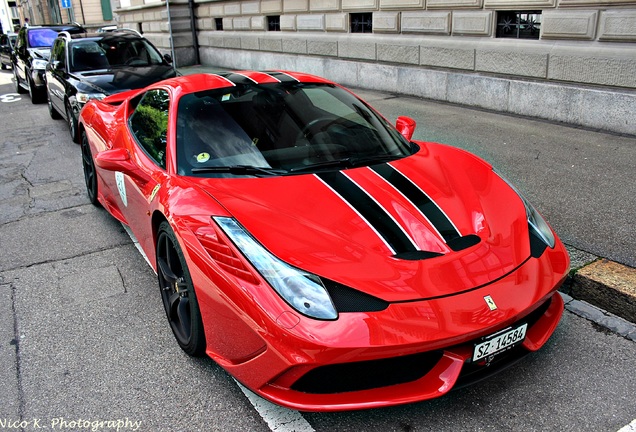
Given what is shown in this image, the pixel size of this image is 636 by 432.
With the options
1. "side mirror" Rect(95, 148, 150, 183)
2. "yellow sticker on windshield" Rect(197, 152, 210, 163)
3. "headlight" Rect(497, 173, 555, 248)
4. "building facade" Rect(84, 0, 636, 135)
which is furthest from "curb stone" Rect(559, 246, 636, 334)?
"building facade" Rect(84, 0, 636, 135)

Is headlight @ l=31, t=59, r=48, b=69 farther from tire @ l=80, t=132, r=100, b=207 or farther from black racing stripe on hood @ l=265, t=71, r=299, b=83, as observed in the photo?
black racing stripe on hood @ l=265, t=71, r=299, b=83

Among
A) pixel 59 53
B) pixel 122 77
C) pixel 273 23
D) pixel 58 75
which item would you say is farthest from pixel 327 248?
pixel 273 23

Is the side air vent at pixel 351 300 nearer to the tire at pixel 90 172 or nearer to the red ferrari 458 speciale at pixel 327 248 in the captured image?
the red ferrari 458 speciale at pixel 327 248

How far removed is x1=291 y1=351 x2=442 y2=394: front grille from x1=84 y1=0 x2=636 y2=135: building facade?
6063 mm

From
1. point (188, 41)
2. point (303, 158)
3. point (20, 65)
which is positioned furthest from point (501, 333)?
point (188, 41)

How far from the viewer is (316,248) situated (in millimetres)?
2521

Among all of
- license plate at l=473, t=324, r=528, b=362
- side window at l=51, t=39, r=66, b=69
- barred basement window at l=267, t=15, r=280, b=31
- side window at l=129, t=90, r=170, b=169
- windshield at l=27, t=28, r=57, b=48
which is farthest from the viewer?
barred basement window at l=267, t=15, r=280, b=31

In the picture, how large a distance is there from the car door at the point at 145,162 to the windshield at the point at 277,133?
20 centimetres

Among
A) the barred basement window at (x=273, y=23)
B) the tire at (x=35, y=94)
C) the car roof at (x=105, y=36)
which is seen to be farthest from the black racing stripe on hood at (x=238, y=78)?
the barred basement window at (x=273, y=23)

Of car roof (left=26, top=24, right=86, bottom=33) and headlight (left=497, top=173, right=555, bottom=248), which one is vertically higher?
car roof (left=26, top=24, right=86, bottom=33)

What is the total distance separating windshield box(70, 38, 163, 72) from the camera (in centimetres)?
901

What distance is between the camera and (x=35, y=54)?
43.2 feet

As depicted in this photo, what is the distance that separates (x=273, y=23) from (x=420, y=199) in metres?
13.2

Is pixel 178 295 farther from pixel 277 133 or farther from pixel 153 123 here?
pixel 153 123
